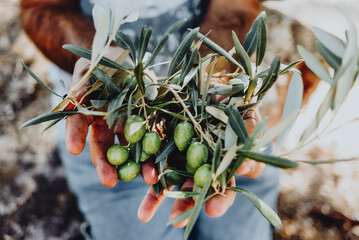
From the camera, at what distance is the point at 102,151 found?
3.50 feet

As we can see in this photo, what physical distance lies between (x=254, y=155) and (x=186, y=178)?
369 mm

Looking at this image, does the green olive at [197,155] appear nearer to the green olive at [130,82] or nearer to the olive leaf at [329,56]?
the green olive at [130,82]

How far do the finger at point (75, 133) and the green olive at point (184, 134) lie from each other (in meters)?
0.33

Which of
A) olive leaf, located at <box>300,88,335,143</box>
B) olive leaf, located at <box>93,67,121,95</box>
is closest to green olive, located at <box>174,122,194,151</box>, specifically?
olive leaf, located at <box>93,67,121,95</box>

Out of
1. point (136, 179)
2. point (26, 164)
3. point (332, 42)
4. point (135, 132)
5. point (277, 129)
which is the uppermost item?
point (332, 42)

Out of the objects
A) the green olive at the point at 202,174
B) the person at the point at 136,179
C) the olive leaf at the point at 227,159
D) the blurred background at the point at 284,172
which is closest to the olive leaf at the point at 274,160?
the olive leaf at the point at 227,159

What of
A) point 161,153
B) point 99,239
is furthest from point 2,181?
point 161,153

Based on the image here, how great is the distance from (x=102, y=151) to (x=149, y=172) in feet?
0.60

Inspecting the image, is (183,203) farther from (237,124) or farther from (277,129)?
(277,129)

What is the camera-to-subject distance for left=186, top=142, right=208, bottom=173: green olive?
2.88 ft

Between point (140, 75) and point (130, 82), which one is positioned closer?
point (140, 75)

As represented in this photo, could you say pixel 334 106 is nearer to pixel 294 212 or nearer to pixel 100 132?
pixel 100 132

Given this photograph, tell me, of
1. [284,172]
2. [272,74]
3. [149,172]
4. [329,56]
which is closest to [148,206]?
[149,172]

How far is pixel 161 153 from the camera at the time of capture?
97 cm
